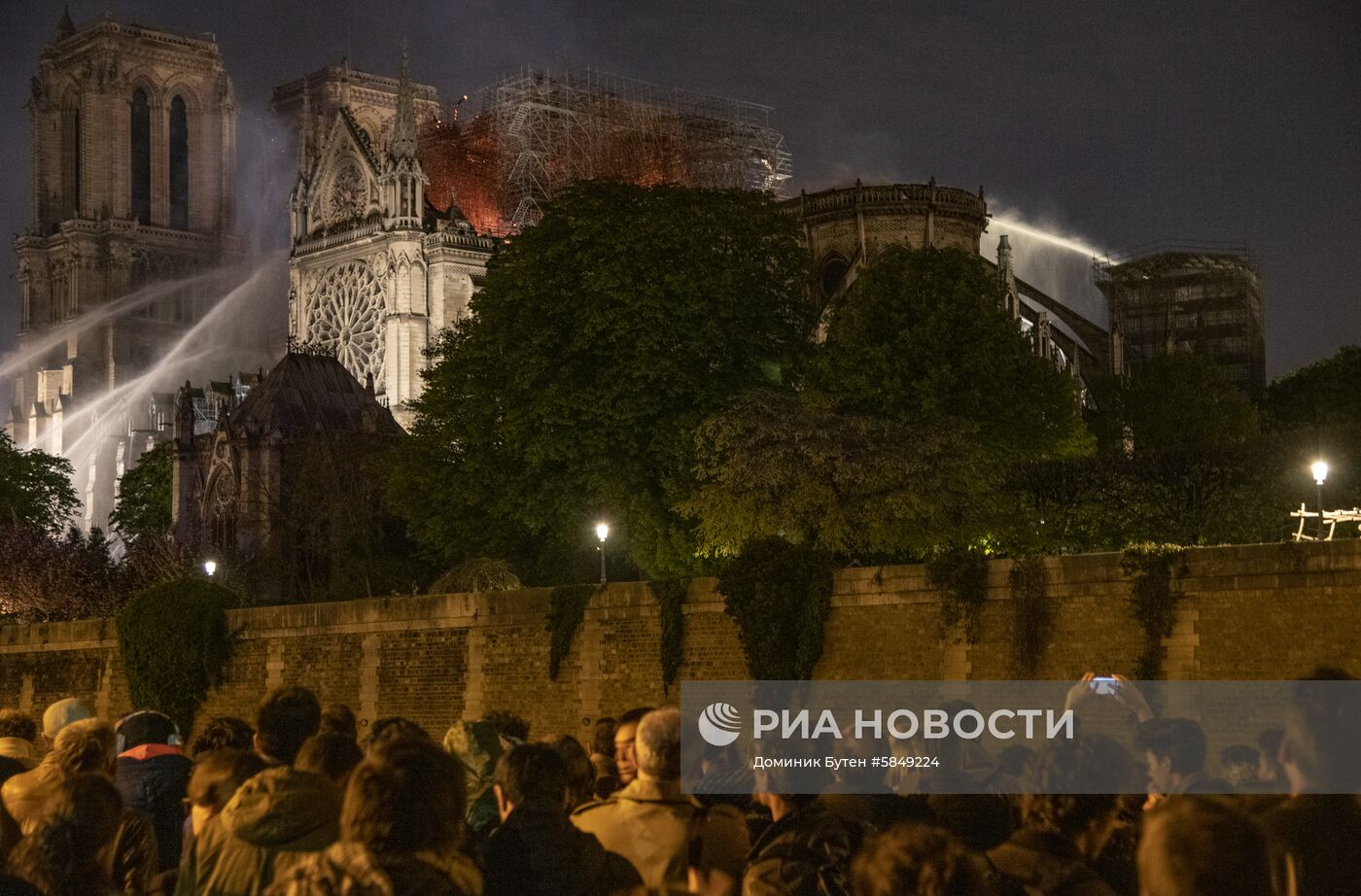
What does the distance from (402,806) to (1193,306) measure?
6666cm

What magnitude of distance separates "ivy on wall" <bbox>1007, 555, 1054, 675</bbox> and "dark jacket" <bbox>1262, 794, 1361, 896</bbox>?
15614 mm

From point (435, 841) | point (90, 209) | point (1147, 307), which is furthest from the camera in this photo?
point (90, 209)

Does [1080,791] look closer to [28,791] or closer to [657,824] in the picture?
[657,824]

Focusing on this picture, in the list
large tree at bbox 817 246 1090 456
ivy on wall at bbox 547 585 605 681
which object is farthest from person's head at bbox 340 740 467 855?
large tree at bbox 817 246 1090 456

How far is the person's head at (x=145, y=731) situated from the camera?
10469mm

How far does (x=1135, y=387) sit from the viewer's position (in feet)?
190

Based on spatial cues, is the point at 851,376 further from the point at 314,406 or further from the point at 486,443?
the point at 314,406

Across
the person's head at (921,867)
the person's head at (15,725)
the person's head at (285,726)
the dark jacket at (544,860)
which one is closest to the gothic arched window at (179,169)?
the person's head at (15,725)

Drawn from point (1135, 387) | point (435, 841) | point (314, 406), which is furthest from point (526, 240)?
point (435, 841)

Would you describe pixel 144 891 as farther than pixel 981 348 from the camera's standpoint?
No

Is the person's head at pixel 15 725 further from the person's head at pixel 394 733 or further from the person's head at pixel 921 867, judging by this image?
the person's head at pixel 921 867

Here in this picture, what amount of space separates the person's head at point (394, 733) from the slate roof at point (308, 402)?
45049 millimetres

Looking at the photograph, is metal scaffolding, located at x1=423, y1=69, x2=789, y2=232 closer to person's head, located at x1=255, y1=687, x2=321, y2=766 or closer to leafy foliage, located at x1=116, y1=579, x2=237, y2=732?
leafy foliage, located at x1=116, y1=579, x2=237, y2=732

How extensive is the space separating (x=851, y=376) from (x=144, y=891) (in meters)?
26.6
